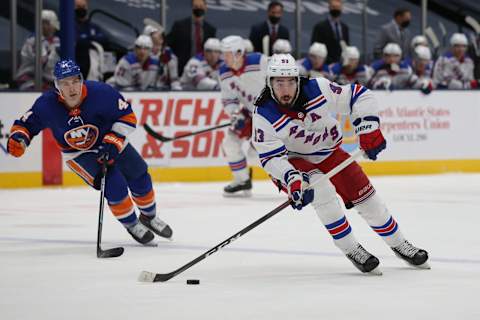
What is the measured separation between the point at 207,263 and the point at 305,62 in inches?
260

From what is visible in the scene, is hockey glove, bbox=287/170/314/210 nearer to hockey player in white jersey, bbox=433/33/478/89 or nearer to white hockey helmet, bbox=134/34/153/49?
white hockey helmet, bbox=134/34/153/49

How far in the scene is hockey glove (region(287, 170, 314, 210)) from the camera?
4.74 metres

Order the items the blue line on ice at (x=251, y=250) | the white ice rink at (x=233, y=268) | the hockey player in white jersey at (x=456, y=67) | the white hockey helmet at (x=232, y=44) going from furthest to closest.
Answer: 1. the hockey player in white jersey at (x=456, y=67)
2. the white hockey helmet at (x=232, y=44)
3. the blue line on ice at (x=251, y=250)
4. the white ice rink at (x=233, y=268)

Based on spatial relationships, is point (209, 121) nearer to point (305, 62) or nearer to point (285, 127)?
point (305, 62)

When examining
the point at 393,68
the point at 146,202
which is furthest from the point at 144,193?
the point at 393,68

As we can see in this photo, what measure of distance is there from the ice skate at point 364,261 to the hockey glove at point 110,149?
1497 mm

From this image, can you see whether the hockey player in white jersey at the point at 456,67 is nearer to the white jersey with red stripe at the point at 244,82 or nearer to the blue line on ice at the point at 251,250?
the white jersey with red stripe at the point at 244,82

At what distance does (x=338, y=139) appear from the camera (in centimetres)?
514

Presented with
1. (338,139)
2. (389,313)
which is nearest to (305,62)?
(338,139)

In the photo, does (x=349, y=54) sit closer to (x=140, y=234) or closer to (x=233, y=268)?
(x=140, y=234)

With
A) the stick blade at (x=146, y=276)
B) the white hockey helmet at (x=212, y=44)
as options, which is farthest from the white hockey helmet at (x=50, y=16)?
the stick blade at (x=146, y=276)

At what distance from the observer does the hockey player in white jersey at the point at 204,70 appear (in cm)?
1116

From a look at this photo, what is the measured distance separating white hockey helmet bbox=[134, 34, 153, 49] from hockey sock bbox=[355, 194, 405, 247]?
617 centimetres

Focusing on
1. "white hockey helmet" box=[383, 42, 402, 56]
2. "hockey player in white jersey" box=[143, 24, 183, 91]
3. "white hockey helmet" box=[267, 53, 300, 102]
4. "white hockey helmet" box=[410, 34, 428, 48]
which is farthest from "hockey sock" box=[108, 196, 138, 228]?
"white hockey helmet" box=[410, 34, 428, 48]
